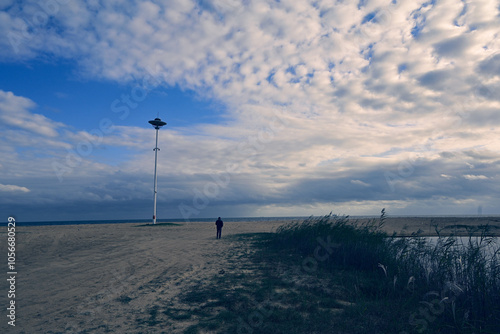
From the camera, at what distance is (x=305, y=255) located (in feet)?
44.1

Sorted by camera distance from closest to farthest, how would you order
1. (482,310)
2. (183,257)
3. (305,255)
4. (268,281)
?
(482,310)
(268,281)
(305,255)
(183,257)

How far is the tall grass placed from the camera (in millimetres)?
6422

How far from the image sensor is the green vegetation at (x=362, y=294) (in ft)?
20.7

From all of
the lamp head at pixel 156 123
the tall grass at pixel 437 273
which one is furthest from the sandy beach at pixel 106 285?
the lamp head at pixel 156 123

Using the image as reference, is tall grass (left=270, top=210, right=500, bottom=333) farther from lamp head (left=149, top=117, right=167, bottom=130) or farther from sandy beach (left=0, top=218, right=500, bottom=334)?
lamp head (left=149, top=117, right=167, bottom=130)

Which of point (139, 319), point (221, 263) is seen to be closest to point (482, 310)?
point (139, 319)

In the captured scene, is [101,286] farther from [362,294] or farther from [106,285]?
[362,294]

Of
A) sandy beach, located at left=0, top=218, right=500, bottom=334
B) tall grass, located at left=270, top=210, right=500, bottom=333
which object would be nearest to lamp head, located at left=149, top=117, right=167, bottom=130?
sandy beach, located at left=0, top=218, right=500, bottom=334

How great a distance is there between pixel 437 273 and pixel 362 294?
213cm

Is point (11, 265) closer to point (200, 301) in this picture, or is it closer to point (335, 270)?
point (200, 301)

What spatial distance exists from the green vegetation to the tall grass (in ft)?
0.07

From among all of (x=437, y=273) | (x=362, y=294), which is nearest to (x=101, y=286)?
(x=362, y=294)

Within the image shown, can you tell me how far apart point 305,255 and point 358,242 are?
7.65ft

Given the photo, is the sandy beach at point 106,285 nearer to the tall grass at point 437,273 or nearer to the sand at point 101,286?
the sand at point 101,286
